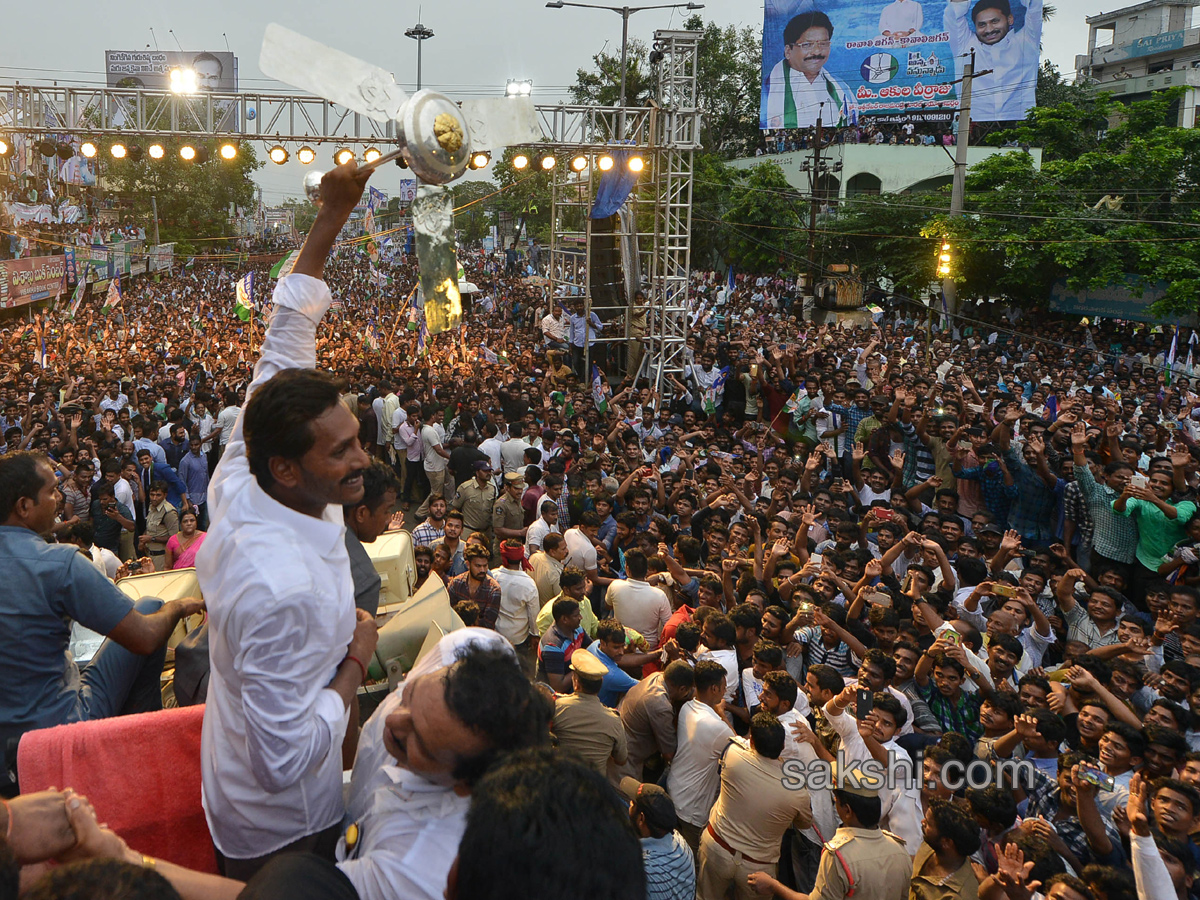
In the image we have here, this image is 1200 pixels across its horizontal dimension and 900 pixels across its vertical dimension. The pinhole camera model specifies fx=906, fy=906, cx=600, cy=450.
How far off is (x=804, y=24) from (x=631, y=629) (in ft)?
109

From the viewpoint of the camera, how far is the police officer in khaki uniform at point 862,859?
10.5 ft

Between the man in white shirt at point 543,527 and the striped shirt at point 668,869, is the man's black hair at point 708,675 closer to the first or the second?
the striped shirt at point 668,869

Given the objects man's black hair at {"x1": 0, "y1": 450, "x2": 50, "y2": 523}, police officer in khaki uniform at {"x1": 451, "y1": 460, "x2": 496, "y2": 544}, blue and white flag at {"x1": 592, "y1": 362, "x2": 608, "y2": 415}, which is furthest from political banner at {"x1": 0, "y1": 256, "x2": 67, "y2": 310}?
man's black hair at {"x1": 0, "y1": 450, "x2": 50, "y2": 523}

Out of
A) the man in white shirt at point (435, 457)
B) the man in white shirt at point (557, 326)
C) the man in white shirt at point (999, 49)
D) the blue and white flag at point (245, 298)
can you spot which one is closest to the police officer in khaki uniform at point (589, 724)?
the man in white shirt at point (435, 457)

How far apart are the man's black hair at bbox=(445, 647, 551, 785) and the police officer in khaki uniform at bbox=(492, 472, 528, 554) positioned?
6321 mm

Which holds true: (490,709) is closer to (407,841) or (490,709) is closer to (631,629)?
(407,841)

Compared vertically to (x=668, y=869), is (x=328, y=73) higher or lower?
higher

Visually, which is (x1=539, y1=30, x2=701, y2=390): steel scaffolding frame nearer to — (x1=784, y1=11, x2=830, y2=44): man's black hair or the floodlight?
the floodlight

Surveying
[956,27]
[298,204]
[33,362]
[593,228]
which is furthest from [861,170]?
[298,204]

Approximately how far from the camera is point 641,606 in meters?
5.62

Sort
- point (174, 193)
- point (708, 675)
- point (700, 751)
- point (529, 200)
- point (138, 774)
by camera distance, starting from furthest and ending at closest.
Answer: point (174, 193), point (529, 200), point (708, 675), point (700, 751), point (138, 774)

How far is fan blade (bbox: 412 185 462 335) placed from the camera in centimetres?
236

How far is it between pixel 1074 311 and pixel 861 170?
13.5 meters

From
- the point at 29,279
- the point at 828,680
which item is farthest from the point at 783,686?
the point at 29,279
